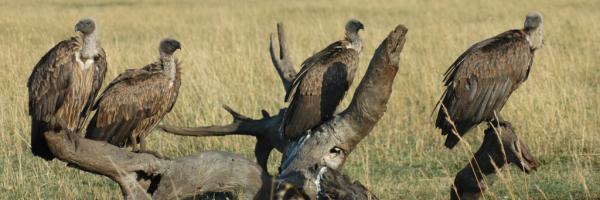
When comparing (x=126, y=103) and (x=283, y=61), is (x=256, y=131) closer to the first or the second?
(x=283, y=61)

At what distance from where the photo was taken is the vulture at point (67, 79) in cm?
696

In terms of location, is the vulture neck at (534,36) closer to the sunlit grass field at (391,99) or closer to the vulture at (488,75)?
the vulture at (488,75)

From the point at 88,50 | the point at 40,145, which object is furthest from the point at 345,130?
the point at 88,50

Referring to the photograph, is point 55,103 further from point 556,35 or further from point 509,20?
point 509,20

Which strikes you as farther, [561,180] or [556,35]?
[556,35]

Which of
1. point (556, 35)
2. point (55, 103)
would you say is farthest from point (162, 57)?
point (556, 35)

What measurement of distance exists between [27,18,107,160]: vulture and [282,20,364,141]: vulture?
144cm

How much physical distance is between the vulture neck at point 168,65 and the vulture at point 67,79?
0.70 meters

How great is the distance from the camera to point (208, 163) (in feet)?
20.2

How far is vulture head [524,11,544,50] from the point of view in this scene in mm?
7418

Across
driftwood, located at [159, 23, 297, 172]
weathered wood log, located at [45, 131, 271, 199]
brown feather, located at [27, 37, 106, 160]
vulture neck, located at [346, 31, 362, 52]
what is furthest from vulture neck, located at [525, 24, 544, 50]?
brown feather, located at [27, 37, 106, 160]

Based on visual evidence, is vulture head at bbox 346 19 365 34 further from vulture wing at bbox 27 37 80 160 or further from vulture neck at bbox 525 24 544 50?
vulture wing at bbox 27 37 80 160

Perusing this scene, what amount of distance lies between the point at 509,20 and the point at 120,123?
15539 millimetres

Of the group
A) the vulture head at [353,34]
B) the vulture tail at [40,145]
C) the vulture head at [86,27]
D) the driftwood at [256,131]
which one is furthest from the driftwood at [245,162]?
the vulture head at [353,34]
